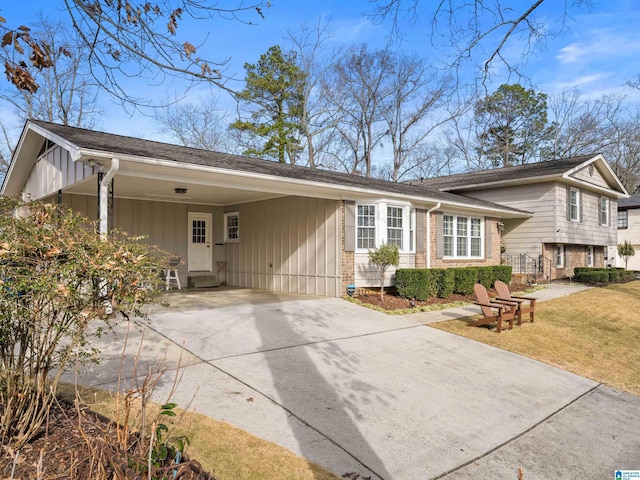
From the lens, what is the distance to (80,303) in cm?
269

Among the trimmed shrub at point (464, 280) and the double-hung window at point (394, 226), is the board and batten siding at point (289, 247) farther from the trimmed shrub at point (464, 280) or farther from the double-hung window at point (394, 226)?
the trimmed shrub at point (464, 280)

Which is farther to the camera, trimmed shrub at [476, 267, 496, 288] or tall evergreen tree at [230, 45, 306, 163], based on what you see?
tall evergreen tree at [230, 45, 306, 163]

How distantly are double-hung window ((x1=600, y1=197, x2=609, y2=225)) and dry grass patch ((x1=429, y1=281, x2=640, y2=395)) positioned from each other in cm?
1114

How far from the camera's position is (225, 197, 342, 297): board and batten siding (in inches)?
438

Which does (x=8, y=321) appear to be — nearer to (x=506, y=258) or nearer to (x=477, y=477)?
(x=477, y=477)

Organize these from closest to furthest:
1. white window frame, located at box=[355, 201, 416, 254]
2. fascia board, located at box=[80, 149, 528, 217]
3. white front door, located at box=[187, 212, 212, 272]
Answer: fascia board, located at box=[80, 149, 528, 217]
white window frame, located at box=[355, 201, 416, 254]
white front door, located at box=[187, 212, 212, 272]

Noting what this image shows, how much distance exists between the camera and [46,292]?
8.32 ft

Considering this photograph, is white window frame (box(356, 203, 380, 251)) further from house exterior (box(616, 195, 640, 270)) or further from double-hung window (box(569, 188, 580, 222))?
house exterior (box(616, 195, 640, 270))

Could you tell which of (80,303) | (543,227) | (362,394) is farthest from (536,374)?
(543,227)

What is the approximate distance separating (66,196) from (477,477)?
1121 cm

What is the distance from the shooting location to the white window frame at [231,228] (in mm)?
13992

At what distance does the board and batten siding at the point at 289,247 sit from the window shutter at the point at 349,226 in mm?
179

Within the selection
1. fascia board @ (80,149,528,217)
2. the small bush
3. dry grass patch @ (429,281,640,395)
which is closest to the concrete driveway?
dry grass patch @ (429,281,640,395)

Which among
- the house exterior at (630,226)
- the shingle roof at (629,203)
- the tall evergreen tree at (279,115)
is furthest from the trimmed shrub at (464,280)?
the shingle roof at (629,203)
